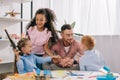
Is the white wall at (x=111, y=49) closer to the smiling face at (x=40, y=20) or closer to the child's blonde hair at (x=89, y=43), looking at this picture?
the smiling face at (x=40, y=20)

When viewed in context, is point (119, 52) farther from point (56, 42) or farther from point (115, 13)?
point (56, 42)

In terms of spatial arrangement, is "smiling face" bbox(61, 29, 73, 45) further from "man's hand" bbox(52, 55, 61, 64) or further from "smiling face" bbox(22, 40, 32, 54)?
"smiling face" bbox(22, 40, 32, 54)

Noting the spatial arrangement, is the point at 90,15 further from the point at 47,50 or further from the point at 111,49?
the point at 47,50

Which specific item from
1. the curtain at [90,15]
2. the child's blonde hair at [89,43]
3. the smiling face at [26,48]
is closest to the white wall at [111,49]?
the curtain at [90,15]

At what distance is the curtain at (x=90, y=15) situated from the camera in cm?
327

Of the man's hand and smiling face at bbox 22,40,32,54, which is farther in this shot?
the man's hand

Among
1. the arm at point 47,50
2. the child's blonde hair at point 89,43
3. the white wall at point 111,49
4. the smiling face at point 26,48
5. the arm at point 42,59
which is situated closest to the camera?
the child's blonde hair at point 89,43

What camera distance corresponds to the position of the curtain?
327 centimetres

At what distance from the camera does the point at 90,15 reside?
342 cm

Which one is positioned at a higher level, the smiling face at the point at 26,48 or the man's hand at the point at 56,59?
the smiling face at the point at 26,48

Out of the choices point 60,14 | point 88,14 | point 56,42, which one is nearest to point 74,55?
point 56,42

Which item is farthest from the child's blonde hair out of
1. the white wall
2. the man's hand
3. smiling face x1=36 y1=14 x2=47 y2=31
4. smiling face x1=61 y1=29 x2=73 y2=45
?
the white wall

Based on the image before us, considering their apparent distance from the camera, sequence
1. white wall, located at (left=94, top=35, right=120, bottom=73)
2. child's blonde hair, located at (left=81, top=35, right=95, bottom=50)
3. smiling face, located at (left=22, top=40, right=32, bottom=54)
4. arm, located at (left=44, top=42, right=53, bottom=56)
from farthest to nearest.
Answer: white wall, located at (left=94, top=35, right=120, bottom=73) → arm, located at (left=44, top=42, right=53, bottom=56) → smiling face, located at (left=22, top=40, right=32, bottom=54) → child's blonde hair, located at (left=81, top=35, right=95, bottom=50)

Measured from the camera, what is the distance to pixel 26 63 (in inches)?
86.0
